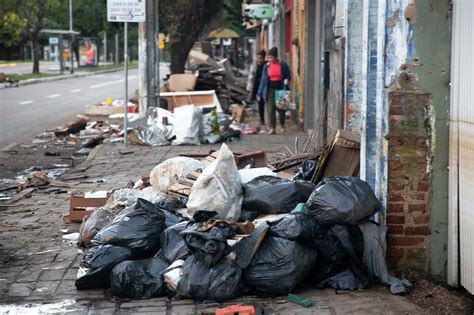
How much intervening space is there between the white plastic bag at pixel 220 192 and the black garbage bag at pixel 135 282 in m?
0.73

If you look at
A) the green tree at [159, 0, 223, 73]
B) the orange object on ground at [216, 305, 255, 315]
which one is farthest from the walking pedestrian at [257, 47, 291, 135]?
the orange object on ground at [216, 305, 255, 315]

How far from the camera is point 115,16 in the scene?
49.3ft

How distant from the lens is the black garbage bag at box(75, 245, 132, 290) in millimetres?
6238

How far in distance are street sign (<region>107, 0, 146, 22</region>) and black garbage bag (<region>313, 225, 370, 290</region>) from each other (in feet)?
31.9

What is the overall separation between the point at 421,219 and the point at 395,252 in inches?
12.4

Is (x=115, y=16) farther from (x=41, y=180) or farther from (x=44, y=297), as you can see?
(x=44, y=297)

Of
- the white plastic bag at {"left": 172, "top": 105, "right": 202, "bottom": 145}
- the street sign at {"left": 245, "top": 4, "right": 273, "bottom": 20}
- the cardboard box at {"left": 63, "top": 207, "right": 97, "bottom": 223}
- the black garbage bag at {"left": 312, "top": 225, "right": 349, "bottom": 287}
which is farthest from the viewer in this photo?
the street sign at {"left": 245, "top": 4, "right": 273, "bottom": 20}

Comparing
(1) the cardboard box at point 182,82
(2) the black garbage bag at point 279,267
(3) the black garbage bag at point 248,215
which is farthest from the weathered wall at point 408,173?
(1) the cardboard box at point 182,82

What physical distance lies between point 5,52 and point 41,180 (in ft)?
223

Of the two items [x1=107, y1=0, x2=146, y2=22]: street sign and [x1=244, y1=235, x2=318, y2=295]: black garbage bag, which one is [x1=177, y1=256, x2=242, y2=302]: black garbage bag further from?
[x1=107, y1=0, x2=146, y2=22]: street sign

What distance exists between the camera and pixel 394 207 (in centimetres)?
624

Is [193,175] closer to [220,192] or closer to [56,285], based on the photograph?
[220,192]

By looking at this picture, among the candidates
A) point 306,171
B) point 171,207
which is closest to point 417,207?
point 306,171

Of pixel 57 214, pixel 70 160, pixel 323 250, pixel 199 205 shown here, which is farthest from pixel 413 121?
pixel 70 160
